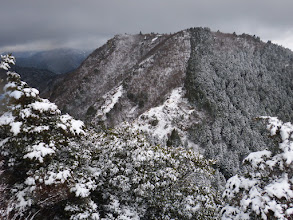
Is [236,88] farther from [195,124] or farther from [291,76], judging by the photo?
[291,76]

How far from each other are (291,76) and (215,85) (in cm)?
4403

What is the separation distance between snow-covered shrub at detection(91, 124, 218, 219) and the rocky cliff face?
31.7 meters

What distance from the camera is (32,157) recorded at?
27.5 ft

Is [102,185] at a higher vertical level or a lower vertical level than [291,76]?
lower

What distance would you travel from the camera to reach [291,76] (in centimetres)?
8706

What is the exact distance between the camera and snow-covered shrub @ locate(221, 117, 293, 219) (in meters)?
6.62

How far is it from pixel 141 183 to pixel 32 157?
18.5ft

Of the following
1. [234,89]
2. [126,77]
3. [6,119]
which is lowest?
[6,119]

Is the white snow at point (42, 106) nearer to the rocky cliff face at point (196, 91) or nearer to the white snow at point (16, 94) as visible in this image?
the white snow at point (16, 94)

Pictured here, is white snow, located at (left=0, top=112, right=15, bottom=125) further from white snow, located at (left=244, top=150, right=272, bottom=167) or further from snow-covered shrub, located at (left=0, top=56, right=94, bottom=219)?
white snow, located at (left=244, top=150, right=272, bottom=167)

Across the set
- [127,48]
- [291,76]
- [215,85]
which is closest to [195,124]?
[215,85]

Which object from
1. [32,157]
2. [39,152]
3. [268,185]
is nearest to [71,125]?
Result: [39,152]

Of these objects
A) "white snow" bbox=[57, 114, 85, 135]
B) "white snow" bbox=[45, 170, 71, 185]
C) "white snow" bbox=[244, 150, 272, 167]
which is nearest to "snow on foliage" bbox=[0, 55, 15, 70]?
"white snow" bbox=[57, 114, 85, 135]

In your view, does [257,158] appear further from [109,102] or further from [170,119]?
[109,102]
